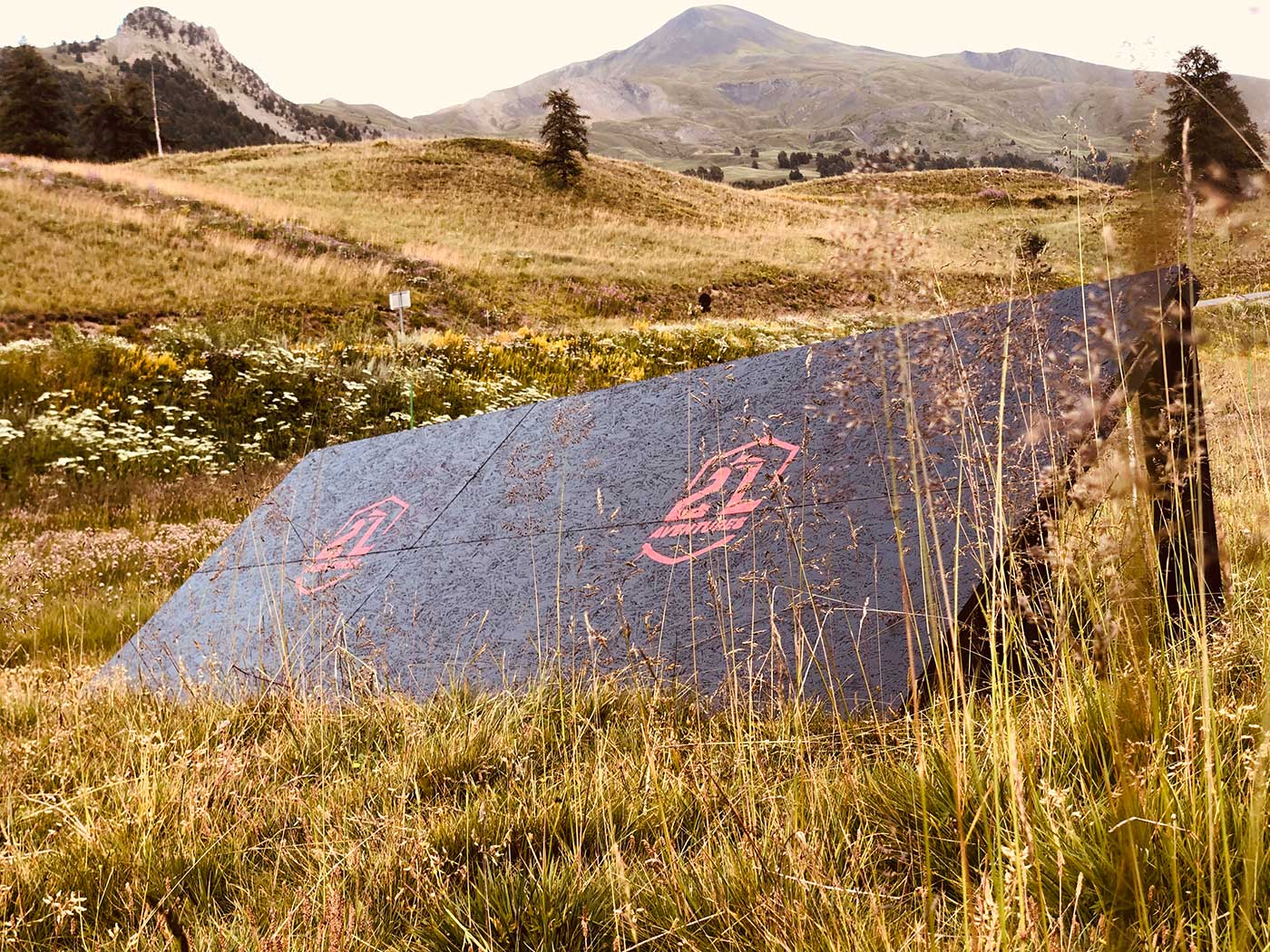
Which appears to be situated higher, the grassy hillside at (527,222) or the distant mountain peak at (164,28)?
the distant mountain peak at (164,28)

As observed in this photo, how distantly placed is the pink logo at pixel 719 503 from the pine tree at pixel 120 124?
63219 millimetres

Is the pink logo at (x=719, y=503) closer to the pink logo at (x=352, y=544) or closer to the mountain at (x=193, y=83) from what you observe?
the pink logo at (x=352, y=544)

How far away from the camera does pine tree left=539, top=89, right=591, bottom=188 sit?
38.7 m

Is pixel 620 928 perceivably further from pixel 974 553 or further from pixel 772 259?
pixel 772 259

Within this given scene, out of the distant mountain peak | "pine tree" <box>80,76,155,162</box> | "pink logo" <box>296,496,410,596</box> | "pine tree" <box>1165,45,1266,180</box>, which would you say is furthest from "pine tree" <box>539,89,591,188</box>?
the distant mountain peak

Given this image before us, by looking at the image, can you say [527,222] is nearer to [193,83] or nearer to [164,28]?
[193,83]

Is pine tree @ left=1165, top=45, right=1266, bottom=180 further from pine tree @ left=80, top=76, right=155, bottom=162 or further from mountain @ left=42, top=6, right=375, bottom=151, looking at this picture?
mountain @ left=42, top=6, right=375, bottom=151

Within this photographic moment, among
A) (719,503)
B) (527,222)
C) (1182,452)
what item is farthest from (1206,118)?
(527,222)

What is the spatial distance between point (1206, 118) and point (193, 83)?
136m

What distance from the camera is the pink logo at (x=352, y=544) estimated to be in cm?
344

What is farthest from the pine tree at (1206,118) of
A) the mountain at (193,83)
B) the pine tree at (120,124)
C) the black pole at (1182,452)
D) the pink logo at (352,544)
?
the mountain at (193,83)

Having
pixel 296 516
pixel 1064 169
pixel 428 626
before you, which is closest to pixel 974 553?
pixel 1064 169

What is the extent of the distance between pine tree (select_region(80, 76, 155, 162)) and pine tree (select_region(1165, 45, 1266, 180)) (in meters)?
64.4

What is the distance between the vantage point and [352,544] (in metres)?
3.64
